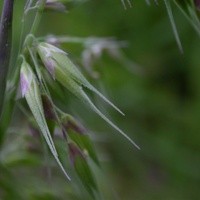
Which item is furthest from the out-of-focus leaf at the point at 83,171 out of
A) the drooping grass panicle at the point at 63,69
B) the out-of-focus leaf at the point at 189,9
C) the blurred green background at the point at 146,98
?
the blurred green background at the point at 146,98

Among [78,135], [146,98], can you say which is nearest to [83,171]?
[78,135]

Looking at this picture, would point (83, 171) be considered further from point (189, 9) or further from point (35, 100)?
point (189, 9)

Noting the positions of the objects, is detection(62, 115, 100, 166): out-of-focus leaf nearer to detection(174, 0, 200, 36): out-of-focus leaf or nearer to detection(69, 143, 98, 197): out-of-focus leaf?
detection(69, 143, 98, 197): out-of-focus leaf

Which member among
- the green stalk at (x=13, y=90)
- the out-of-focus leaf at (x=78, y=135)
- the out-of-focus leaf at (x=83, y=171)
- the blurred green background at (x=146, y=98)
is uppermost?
the green stalk at (x=13, y=90)

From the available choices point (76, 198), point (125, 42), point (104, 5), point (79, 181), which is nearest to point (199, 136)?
point (125, 42)

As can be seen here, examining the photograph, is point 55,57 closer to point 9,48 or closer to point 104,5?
point 9,48

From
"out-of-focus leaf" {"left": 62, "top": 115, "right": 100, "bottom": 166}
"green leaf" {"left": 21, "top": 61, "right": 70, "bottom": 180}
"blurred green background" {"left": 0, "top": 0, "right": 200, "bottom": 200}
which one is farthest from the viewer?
"blurred green background" {"left": 0, "top": 0, "right": 200, "bottom": 200}

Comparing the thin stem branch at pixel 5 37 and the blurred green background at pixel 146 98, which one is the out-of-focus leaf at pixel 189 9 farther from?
the blurred green background at pixel 146 98

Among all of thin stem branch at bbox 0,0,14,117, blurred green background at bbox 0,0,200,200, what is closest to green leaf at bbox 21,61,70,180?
thin stem branch at bbox 0,0,14,117

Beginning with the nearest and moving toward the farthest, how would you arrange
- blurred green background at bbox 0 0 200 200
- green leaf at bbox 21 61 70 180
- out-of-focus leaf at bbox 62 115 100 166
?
green leaf at bbox 21 61 70 180 → out-of-focus leaf at bbox 62 115 100 166 → blurred green background at bbox 0 0 200 200
